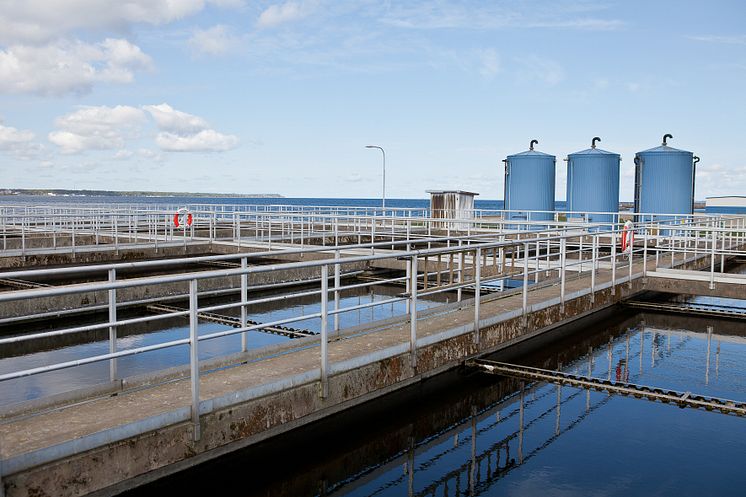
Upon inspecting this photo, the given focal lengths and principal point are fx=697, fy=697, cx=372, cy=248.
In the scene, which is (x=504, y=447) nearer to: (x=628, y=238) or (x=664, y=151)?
(x=628, y=238)

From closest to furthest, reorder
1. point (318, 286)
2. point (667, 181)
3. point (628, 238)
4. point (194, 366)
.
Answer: point (194, 366)
point (628, 238)
point (318, 286)
point (667, 181)

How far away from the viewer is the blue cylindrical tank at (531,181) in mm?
28516

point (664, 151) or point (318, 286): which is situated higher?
point (664, 151)

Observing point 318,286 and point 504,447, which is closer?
point 504,447

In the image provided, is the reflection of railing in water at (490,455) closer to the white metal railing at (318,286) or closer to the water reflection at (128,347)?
the white metal railing at (318,286)

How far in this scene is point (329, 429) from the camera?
20.5ft

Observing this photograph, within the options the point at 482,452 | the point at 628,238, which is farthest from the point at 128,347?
the point at 628,238

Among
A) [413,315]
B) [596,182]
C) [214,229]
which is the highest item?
[596,182]

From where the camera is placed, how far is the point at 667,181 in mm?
27281

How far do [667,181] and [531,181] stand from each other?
5193 mm

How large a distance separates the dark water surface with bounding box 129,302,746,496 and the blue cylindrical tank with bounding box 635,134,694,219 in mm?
20272

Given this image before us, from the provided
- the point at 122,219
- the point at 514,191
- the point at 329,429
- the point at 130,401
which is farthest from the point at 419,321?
the point at 122,219

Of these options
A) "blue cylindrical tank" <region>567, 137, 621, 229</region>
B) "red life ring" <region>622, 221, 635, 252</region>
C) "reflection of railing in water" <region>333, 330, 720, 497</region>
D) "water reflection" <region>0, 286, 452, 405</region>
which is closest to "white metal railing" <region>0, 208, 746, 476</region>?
"water reflection" <region>0, 286, 452, 405</region>

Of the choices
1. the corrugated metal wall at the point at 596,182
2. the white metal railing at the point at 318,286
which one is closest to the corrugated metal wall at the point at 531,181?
the corrugated metal wall at the point at 596,182
